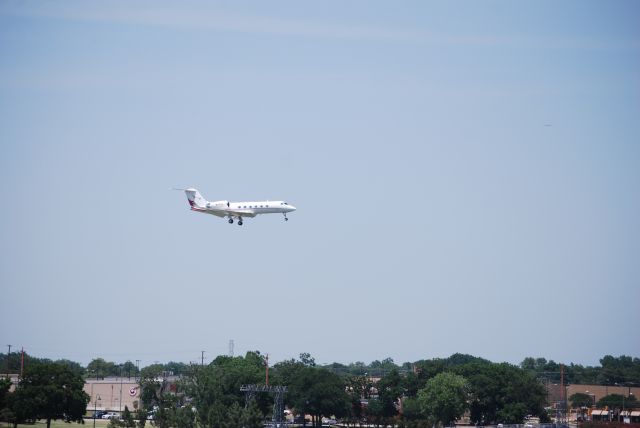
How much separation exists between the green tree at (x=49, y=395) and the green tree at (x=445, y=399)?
5506 cm

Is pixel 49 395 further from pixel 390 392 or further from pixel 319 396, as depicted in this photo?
pixel 390 392

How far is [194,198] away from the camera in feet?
490

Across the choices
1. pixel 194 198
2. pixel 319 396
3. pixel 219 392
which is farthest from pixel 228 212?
pixel 319 396

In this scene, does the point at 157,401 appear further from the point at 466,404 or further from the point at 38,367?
the point at 466,404

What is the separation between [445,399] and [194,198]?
175 ft

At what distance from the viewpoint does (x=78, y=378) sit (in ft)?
498

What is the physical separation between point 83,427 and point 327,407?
38.6 meters

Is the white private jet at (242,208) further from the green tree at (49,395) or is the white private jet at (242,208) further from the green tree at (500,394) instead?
the green tree at (500,394)

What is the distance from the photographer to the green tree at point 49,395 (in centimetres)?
14300

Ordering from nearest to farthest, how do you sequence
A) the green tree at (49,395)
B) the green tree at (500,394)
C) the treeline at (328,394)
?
the treeline at (328,394)
the green tree at (49,395)
the green tree at (500,394)

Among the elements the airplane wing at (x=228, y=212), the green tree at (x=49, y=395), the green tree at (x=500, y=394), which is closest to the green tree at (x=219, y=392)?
the green tree at (x=49, y=395)

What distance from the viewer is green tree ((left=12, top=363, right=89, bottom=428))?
14300 centimetres

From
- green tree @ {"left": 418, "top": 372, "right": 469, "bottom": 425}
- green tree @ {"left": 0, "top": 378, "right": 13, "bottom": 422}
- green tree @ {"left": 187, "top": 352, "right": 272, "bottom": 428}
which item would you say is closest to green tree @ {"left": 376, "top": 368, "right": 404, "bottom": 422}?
green tree @ {"left": 418, "top": 372, "right": 469, "bottom": 425}

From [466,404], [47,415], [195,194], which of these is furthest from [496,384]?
[47,415]
